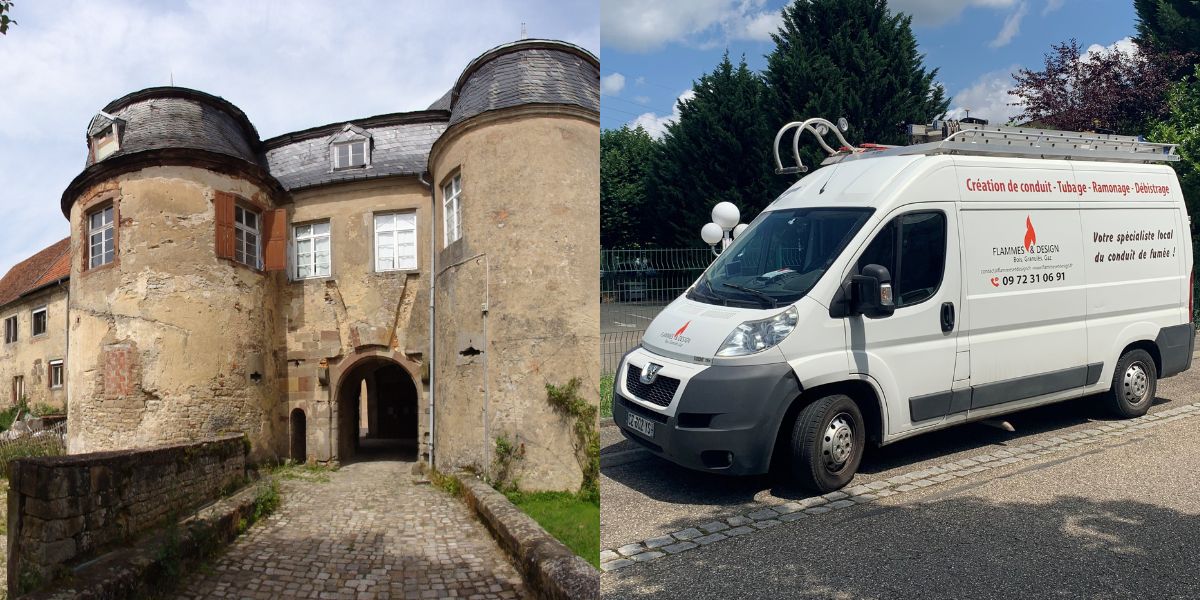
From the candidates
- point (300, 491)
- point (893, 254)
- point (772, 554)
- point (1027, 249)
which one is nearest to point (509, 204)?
point (772, 554)

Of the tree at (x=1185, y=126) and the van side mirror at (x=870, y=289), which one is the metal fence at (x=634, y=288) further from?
the tree at (x=1185, y=126)

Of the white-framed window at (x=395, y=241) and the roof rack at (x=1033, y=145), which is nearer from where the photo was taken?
the roof rack at (x=1033, y=145)

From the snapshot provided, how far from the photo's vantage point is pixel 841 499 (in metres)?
4.06

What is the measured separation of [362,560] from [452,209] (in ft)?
9.12

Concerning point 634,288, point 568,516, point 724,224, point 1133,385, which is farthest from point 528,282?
point 724,224

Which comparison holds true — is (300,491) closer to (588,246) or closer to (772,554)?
(772,554)

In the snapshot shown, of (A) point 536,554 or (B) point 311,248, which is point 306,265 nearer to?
(B) point 311,248

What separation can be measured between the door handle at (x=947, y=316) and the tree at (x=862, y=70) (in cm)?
952

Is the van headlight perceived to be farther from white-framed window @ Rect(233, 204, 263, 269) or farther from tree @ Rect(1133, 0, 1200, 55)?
tree @ Rect(1133, 0, 1200, 55)

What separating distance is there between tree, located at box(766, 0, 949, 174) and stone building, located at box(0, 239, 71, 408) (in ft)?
39.5

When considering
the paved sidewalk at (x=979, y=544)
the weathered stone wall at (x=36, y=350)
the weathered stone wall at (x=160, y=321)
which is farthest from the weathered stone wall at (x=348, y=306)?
the paved sidewalk at (x=979, y=544)

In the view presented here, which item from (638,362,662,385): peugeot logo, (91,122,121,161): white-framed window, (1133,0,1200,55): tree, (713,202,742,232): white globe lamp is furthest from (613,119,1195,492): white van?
(713,202,742,232): white globe lamp

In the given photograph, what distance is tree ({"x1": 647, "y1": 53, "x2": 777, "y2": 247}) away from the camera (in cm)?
1572

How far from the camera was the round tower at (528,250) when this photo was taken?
197cm
